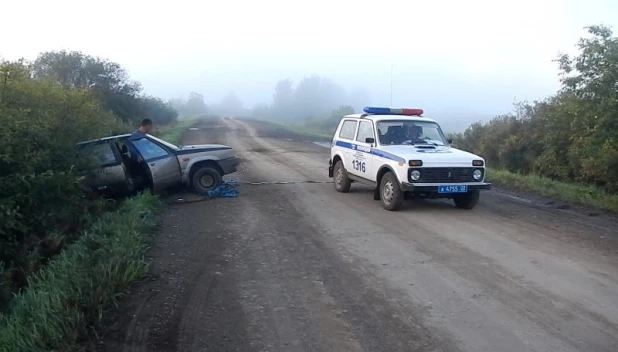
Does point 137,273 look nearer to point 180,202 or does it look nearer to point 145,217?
point 145,217

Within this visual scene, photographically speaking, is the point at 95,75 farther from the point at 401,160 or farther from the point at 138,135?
the point at 401,160

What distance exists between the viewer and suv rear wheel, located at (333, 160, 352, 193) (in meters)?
13.4

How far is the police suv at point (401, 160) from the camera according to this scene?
1077cm

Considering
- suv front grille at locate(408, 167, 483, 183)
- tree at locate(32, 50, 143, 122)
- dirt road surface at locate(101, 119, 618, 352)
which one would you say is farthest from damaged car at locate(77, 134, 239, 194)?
tree at locate(32, 50, 143, 122)

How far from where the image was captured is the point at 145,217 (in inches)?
382

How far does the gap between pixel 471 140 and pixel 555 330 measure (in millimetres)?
20282

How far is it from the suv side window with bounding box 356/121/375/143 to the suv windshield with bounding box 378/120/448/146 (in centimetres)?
25

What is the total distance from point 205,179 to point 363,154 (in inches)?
133

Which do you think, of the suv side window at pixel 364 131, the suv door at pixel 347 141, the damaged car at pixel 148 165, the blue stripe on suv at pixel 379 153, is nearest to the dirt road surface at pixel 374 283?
the blue stripe on suv at pixel 379 153

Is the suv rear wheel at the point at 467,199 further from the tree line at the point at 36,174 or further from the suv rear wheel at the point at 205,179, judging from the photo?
the tree line at the point at 36,174

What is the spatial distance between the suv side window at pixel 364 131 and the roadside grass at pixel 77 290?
208 inches

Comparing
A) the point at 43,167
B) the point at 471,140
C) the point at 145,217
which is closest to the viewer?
the point at 43,167

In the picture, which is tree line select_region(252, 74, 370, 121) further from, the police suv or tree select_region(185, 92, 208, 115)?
the police suv

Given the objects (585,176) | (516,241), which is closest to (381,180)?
(516,241)
